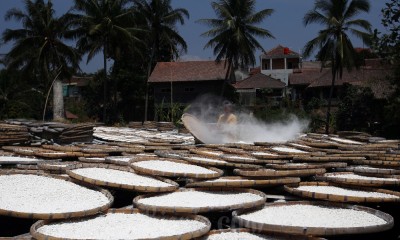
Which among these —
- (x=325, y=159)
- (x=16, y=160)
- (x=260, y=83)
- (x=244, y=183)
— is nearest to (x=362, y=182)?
(x=244, y=183)

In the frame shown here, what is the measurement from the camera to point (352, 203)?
386 cm

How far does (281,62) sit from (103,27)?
24.0 metres

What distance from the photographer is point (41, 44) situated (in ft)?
79.3

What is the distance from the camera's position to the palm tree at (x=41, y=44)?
24.0 metres

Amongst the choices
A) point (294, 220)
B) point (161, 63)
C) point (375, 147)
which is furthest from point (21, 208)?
point (161, 63)

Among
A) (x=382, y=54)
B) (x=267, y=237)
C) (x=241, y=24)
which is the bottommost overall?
(x=267, y=237)

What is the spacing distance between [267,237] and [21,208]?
170 cm

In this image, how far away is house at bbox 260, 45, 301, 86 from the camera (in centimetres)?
4394

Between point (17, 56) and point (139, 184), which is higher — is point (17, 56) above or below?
above

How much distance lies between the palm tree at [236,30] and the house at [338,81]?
4066 millimetres

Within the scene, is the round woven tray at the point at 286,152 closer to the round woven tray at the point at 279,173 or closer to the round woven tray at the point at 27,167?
the round woven tray at the point at 279,173

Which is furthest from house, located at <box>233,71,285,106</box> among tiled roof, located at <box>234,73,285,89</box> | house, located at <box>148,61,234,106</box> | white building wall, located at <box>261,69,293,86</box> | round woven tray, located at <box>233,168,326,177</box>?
round woven tray, located at <box>233,168,326,177</box>

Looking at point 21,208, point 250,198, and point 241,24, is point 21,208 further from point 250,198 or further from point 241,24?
point 241,24

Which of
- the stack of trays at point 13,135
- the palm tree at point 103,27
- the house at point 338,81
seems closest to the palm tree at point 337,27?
the house at point 338,81
